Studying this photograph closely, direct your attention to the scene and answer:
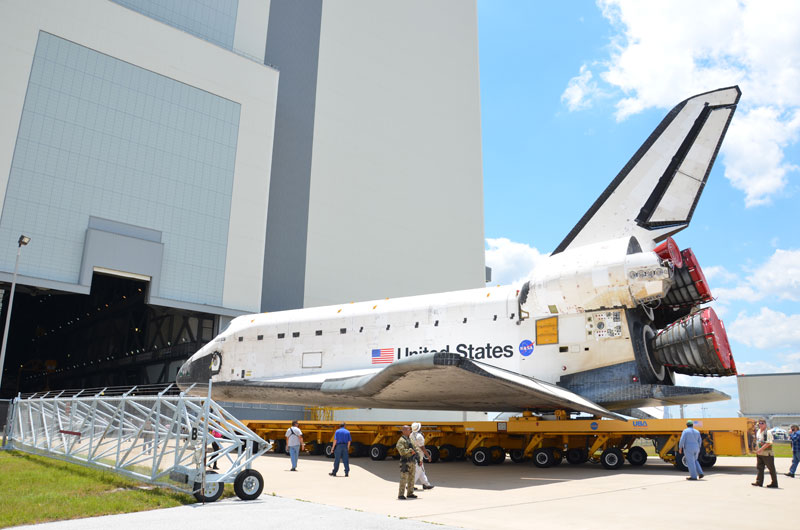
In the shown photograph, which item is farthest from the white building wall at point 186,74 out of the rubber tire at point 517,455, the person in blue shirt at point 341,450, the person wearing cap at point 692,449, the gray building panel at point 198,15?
the person wearing cap at point 692,449

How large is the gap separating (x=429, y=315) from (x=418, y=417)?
1361 cm

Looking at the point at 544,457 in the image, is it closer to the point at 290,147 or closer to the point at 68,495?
the point at 68,495

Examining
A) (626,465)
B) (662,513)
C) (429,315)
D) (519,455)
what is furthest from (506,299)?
(662,513)

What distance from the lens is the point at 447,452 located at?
36.5ft

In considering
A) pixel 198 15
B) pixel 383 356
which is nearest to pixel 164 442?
pixel 383 356

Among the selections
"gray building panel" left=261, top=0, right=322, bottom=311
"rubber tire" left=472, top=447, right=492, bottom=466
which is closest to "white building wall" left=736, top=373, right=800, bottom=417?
"gray building panel" left=261, top=0, right=322, bottom=311

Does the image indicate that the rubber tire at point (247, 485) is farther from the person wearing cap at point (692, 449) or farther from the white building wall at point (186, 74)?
the white building wall at point (186, 74)

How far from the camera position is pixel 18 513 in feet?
16.5

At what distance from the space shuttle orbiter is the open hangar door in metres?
10.4

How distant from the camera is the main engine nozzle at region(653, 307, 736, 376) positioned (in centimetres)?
870

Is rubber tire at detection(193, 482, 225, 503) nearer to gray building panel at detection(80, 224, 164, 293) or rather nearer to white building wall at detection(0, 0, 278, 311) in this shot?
gray building panel at detection(80, 224, 164, 293)

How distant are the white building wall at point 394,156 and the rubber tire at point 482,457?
44.7 feet

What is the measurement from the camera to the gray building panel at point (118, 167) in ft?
56.3

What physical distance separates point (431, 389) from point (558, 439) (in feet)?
8.99
